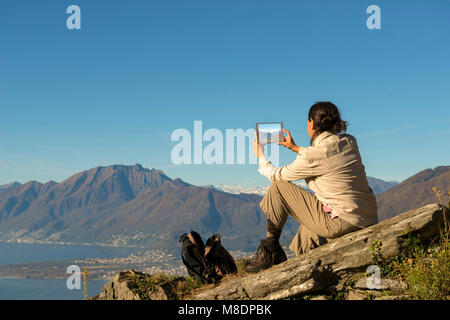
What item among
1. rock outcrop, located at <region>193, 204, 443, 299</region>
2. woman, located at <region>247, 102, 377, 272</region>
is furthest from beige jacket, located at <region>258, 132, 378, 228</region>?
rock outcrop, located at <region>193, 204, 443, 299</region>

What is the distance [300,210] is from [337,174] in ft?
3.21

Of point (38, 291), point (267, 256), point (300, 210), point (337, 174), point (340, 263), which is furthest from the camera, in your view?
point (38, 291)

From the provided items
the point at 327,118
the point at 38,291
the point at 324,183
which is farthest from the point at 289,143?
the point at 38,291

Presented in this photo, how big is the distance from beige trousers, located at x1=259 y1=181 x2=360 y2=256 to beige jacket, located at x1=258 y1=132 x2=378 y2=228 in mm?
174

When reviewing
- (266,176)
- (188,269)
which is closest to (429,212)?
(266,176)

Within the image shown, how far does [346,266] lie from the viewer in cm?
664

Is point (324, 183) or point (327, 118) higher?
point (327, 118)

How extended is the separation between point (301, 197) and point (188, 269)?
10.3 ft

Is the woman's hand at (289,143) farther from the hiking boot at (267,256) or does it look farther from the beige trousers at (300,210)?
the hiking boot at (267,256)

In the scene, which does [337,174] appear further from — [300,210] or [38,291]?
[38,291]

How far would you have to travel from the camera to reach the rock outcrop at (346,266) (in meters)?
6.50

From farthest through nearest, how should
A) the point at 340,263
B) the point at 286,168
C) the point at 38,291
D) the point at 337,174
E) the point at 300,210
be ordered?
1. the point at 38,291
2. the point at 300,210
3. the point at 286,168
4. the point at 340,263
5. the point at 337,174

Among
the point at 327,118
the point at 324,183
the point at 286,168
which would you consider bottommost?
the point at 324,183
